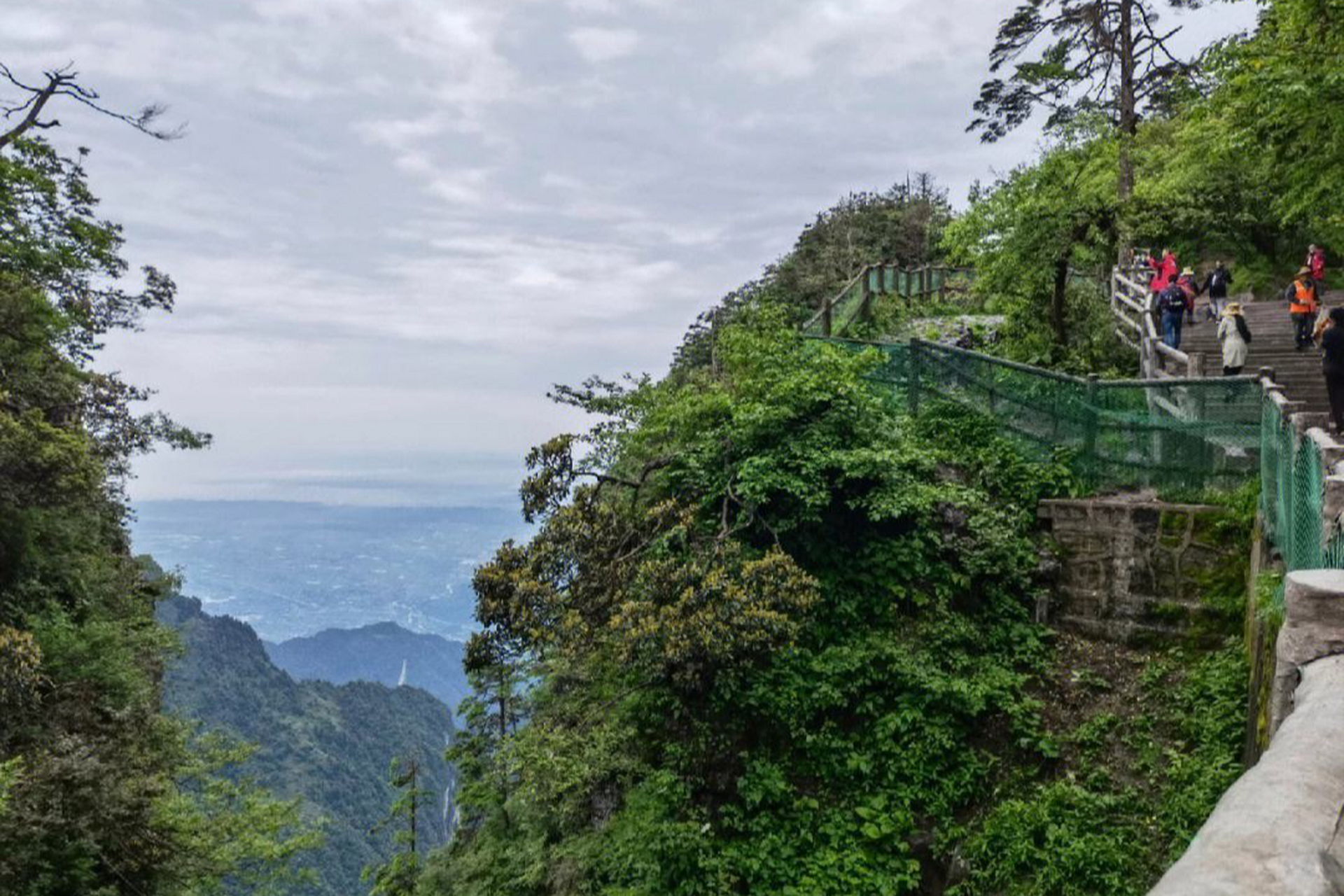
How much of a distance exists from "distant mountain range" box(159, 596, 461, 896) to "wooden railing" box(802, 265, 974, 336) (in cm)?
5317

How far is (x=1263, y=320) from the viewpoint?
2020 cm

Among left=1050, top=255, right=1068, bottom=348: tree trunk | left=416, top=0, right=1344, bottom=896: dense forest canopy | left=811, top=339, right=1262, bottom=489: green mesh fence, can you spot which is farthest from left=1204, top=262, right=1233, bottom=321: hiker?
left=811, top=339, right=1262, bottom=489: green mesh fence

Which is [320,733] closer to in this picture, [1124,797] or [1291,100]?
[1124,797]

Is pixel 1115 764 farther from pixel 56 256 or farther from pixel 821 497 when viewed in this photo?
pixel 56 256

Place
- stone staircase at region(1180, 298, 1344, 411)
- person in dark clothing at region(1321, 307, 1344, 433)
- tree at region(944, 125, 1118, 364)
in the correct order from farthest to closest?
tree at region(944, 125, 1118, 364) → stone staircase at region(1180, 298, 1344, 411) → person in dark clothing at region(1321, 307, 1344, 433)

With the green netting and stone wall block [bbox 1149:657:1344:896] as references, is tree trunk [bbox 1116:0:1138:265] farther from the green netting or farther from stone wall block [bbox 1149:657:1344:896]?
stone wall block [bbox 1149:657:1344:896]

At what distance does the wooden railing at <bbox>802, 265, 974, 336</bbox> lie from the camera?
21828 mm

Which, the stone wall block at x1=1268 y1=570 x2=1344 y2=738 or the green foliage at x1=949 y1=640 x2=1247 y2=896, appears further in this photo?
the green foliage at x1=949 y1=640 x2=1247 y2=896

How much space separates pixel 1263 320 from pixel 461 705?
19977 millimetres

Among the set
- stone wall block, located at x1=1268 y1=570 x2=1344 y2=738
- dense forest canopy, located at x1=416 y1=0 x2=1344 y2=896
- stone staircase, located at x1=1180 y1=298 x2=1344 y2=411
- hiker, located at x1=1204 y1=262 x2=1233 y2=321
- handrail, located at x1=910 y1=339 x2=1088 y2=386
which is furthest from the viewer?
hiker, located at x1=1204 y1=262 x2=1233 y2=321

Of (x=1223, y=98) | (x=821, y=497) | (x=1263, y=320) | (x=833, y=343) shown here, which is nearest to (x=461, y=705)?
(x=821, y=497)

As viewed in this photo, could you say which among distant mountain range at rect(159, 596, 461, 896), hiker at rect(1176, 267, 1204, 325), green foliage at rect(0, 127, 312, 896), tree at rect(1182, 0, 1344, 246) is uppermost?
tree at rect(1182, 0, 1344, 246)

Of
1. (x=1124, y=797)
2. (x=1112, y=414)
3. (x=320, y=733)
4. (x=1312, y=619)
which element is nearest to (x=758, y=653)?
(x=1124, y=797)

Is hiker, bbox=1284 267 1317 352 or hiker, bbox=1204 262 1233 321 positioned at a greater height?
hiker, bbox=1204 262 1233 321
